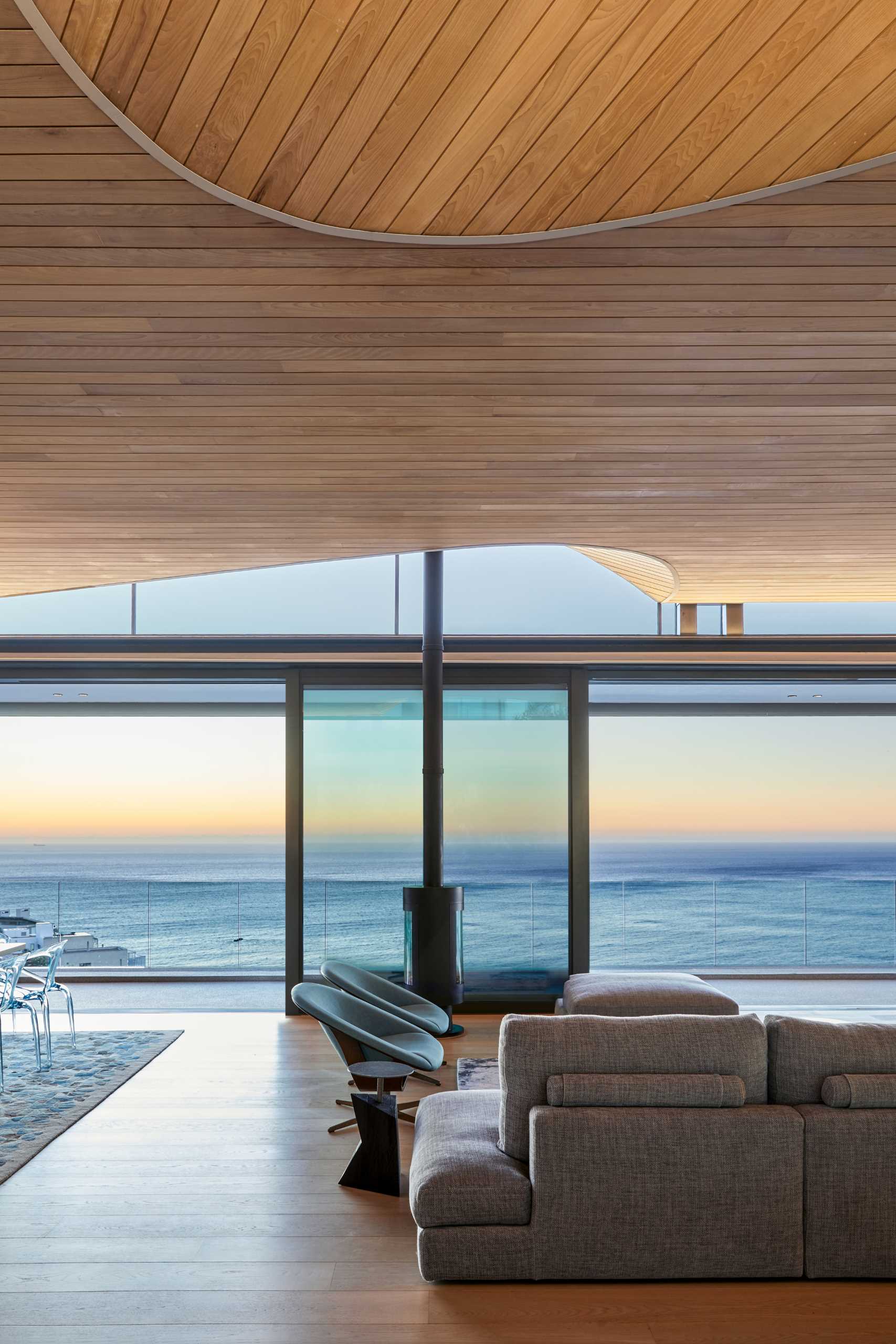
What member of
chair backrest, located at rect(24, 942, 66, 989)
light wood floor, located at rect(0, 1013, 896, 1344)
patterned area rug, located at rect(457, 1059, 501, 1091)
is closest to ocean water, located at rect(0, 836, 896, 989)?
patterned area rug, located at rect(457, 1059, 501, 1091)

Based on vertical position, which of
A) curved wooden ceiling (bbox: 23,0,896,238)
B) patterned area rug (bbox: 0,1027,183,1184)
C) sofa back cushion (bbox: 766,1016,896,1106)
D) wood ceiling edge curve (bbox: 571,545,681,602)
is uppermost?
curved wooden ceiling (bbox: 23,0,896,238)

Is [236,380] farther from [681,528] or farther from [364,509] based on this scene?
[681,528]

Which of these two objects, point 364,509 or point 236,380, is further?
point 364,509

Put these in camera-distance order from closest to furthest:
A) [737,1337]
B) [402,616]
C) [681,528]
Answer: [737,1337] < [681,528] < [402,616]

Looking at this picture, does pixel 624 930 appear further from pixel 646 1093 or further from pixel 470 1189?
pixel 470 1189

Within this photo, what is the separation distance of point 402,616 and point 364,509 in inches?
118

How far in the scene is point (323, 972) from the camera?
254 inches

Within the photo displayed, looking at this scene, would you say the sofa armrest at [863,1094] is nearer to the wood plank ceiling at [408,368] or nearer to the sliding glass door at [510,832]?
the wood plank ceiling at [408,368]

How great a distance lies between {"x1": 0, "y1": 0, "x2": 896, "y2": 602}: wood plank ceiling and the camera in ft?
9.23

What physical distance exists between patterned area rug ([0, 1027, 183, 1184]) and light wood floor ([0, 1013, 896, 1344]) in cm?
15

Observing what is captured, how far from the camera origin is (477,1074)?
6.40m

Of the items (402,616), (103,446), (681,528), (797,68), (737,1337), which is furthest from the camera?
(402,616)

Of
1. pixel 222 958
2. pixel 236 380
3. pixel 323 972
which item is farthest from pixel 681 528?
pixel 222 958

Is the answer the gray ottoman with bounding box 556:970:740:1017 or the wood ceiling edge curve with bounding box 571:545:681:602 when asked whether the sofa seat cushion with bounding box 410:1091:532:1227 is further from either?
the wood ceiling edge curve with bounding box 571:545:681:602
